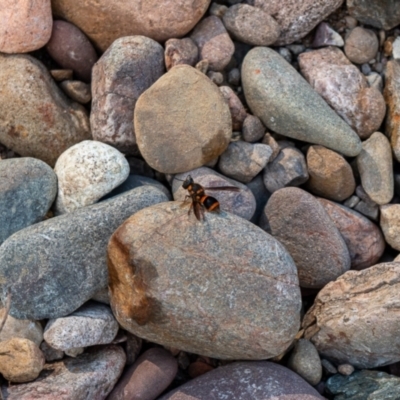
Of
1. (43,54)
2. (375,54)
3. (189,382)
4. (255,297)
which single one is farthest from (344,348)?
(43,54)

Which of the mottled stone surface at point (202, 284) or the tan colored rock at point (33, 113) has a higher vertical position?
the tan colored rock at point (33, 113)

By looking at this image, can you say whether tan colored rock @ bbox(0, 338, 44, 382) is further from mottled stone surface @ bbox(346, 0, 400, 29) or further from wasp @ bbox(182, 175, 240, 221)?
mottled stone surface @ bbox(346, 0, 400, 29)

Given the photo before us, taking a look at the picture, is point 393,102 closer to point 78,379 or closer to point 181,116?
point 181,116

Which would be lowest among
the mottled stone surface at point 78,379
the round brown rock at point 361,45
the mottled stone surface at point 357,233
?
the mottled stone surface at point 78,379

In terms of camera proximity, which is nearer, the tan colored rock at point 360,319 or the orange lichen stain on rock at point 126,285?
the orange lichen stain on rock at point 126,285

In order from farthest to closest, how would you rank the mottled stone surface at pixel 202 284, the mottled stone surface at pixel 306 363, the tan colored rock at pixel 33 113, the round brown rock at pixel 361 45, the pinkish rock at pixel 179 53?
the round brown rock at pixel 361 45 → the pinkish rock at pixel 179 53 → the tan colored rock at pixel 33 113 → the mottled stone surface at pixel 306 363 → the mottled stone surface at pixel 202 284

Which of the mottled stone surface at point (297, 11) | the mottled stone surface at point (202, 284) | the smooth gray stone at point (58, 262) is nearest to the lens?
the mottled stone surface at point (202, 284)

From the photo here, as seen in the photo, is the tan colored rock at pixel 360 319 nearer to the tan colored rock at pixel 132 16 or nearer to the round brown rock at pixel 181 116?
the round brown rock at pixel 181 116

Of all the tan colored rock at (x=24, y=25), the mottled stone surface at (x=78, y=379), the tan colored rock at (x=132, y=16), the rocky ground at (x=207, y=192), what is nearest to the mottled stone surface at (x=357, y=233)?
the rocky ground at (x=207, y=192)
